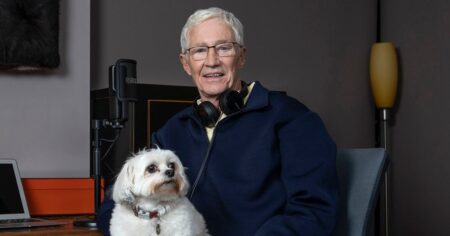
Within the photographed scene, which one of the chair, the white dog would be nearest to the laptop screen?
the white dog

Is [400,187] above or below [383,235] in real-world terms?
above

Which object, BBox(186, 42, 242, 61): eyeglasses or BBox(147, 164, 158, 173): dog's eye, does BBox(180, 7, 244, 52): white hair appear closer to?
BBox(186, 42, 242, 61): eyeglasses

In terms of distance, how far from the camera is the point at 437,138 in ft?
14.1

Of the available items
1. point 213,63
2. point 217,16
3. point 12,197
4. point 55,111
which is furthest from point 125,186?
point 55,111

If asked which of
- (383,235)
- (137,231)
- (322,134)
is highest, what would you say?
(322,134)

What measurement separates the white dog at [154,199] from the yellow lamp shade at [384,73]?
2814 millimetres

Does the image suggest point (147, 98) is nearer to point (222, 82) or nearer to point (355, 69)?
point (222, 82)

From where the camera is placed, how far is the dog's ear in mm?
1757

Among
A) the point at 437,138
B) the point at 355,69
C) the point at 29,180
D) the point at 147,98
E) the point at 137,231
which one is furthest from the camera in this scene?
the point at 355,69

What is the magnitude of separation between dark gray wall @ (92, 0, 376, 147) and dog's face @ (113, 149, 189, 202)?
4.97 ft

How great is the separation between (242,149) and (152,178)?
0.93 ft

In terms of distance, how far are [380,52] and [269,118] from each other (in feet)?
8.88

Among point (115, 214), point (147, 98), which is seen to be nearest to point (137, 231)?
point (115, 214)

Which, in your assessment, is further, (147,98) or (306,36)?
(306,36)
